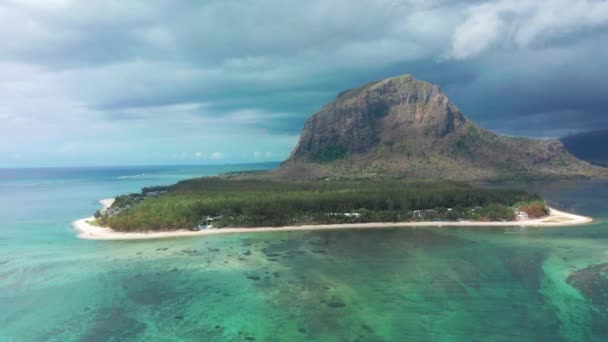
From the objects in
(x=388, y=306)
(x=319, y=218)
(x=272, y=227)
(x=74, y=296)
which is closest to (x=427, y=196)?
(x=319, y=218)

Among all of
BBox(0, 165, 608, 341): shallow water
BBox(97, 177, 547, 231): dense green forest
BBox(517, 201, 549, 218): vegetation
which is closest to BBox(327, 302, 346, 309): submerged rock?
BBox(0, 165, 608, 341): shallow water

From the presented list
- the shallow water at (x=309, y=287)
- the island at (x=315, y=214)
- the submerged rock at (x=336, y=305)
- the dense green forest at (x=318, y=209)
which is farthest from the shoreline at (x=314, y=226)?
the submerged rock at (x=336, y=305)

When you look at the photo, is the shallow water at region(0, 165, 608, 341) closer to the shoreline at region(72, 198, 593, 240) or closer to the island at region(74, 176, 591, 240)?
the shoreline at region(72, 198, 593, 240)

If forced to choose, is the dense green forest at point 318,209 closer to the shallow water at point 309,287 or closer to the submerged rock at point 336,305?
the shallow water at point 309,287

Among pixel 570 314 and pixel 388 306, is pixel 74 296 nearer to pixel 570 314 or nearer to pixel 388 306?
pixel 388 306

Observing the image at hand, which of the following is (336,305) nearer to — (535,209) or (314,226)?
(314,226)

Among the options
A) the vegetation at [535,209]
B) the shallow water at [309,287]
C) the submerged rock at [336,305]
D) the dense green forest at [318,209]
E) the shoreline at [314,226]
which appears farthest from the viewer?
the vegetation at [535,209]

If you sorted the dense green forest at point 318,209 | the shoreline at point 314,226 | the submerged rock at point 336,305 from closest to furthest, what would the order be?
the submerged rock at point 336,305 < the shoreline at point 314,226 < the dense green forest at point 318,209

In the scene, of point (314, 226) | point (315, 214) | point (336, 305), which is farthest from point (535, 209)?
point (336, 305)

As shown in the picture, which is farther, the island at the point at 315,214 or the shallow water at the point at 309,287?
the island at the point at 315,214
